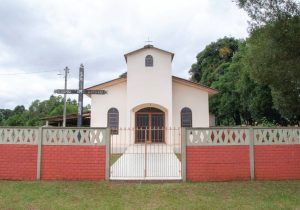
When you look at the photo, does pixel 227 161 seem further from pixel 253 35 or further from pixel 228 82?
pixel 228 82

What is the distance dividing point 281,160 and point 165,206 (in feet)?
14.6

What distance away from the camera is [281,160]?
9.16 m

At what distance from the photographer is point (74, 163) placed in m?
9.05

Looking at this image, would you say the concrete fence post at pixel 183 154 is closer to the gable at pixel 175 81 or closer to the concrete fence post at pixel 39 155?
the concrete fence post at pixel 39 155

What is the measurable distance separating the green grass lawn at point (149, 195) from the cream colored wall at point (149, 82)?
1204cm

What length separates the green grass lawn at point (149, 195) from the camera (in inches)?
265

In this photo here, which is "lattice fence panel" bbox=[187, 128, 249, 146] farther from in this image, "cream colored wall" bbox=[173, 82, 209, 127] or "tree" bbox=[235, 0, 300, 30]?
"cream colored wall" bbox=[173, 82, 209, 127]

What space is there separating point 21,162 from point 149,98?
12.4 m

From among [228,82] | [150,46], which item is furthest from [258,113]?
[150,46]

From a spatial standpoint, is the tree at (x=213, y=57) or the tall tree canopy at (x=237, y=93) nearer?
the tall tree canopy at (x=237, y=93)

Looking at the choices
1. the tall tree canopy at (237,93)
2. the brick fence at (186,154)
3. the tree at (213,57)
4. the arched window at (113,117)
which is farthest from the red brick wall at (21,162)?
the tree at (213,57)

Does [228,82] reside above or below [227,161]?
above

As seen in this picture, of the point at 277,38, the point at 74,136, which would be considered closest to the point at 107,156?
the point at 74,136

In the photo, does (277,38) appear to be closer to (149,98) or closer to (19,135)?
(19,135)
